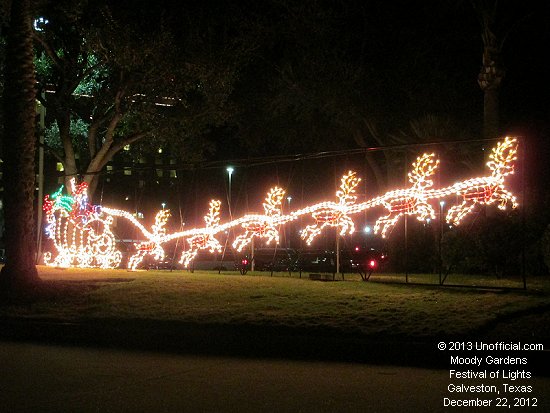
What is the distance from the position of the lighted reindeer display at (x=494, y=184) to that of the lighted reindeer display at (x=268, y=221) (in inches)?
214

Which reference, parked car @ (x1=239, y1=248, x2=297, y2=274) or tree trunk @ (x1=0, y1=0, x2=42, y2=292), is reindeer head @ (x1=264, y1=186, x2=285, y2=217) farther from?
tree trunk @ (x1=0, y1=0, x2=42, y2=292)

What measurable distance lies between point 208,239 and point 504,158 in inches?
407

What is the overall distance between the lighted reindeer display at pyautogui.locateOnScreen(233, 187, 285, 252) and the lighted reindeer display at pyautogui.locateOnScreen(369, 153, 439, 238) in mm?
3731

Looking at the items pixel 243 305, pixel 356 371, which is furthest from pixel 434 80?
pixel 356 371

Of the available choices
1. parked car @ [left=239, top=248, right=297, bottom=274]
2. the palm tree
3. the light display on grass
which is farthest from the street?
the palm tree

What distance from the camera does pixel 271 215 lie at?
20.8 m

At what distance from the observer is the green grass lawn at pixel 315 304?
1216 cm

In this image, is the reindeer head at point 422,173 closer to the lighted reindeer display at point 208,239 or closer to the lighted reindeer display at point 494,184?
the lighted reindeer display at point 494,184

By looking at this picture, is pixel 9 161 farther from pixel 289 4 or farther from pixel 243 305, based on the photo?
pixel 289 4

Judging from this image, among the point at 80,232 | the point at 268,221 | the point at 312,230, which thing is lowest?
the point at 312,230

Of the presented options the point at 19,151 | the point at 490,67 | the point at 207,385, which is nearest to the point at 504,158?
the point at 490,67

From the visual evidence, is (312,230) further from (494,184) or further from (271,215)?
(494,184)

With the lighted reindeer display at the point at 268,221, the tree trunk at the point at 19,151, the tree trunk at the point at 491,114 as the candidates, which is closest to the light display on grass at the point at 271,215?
the lighted reindeer display at the point at 268,221

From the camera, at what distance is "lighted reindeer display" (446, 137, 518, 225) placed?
15.8 meters
